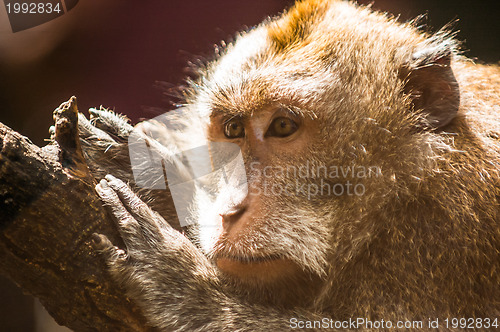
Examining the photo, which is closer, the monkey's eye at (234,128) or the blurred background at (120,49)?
the blurred background at (120,49)

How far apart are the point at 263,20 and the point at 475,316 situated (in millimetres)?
1427

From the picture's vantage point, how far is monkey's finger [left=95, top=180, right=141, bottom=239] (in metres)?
1.60

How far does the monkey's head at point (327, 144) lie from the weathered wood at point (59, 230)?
1.50 ft

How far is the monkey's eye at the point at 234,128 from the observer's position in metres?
2.03

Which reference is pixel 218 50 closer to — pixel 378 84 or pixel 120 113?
pixel 120 113

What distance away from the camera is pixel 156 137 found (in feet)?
8.07

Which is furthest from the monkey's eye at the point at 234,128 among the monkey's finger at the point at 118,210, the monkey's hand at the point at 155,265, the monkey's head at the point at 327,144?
the monkey's finger at the point at 118,210

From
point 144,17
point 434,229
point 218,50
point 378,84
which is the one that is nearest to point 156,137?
point 218,50

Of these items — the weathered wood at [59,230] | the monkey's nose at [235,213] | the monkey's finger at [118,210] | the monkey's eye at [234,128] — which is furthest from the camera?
the monkey's eye at [234,128]

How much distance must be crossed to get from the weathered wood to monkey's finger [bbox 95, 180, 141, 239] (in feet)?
0.11

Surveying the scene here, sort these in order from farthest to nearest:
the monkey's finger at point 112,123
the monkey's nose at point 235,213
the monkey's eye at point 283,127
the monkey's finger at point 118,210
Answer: the monkey's finger at point 112,123, the monkey's eye at point 283,127, the monkey's nose at point 235,213, the monkey's finger at point 118,210

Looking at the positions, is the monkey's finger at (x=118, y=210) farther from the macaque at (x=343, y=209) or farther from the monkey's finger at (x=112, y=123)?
the monkey's finger at (x=112, y=123)

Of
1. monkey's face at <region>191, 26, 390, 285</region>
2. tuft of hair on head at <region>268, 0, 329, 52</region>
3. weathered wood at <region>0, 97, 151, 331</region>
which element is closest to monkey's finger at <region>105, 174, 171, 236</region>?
weathered wood at <region>0, 97, 151, 331</region>

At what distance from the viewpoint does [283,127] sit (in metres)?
1.87
